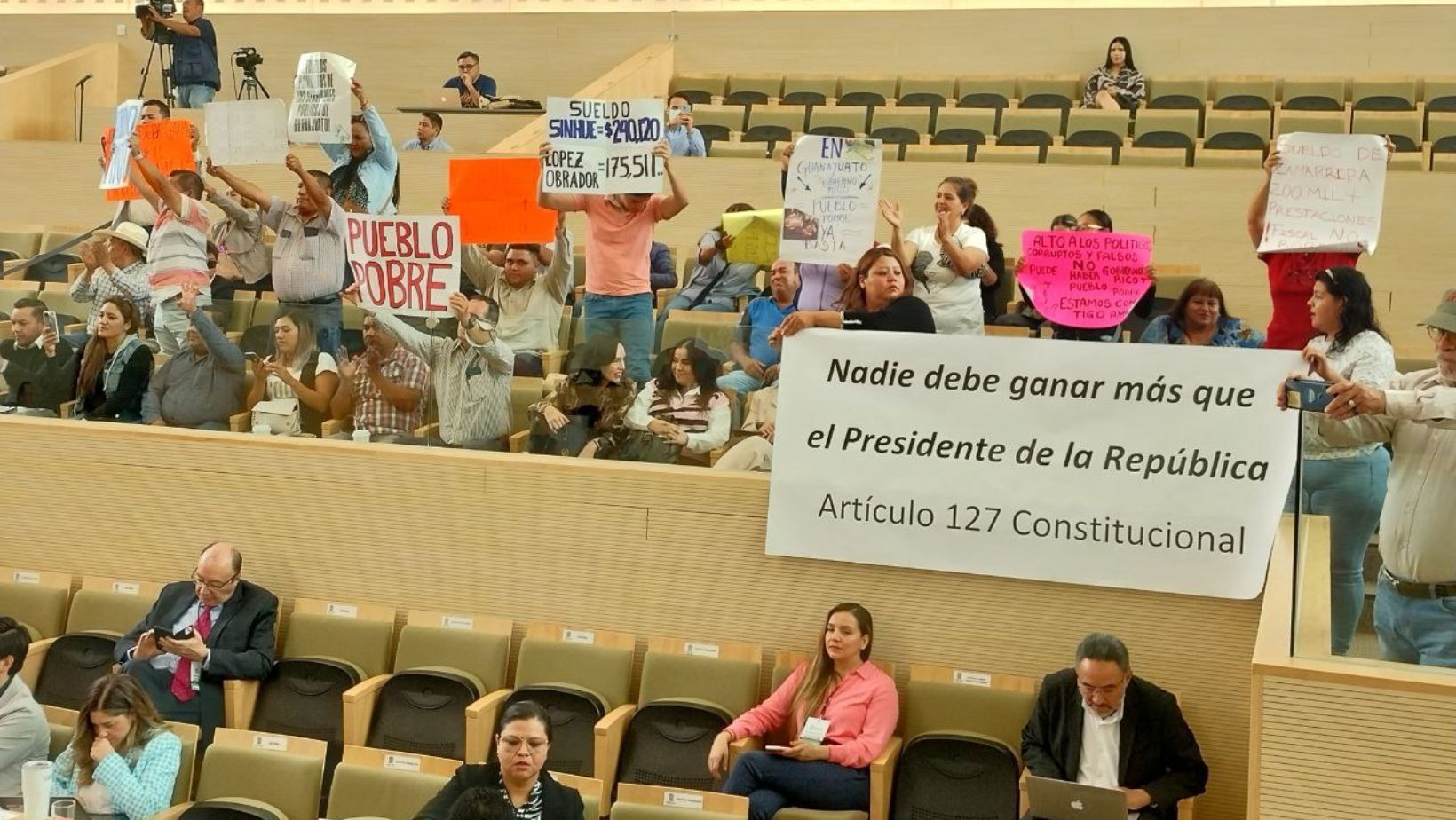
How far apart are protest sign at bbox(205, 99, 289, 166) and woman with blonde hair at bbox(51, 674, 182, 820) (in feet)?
11.4

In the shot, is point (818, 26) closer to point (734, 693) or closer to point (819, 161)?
point (819, 161)

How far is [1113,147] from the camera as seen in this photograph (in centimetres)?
1123

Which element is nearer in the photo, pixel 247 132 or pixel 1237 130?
pixel 247 132

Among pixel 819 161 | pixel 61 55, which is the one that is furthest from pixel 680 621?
pixel 61 55

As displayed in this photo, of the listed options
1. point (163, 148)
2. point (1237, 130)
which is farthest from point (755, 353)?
point (1237, 130)

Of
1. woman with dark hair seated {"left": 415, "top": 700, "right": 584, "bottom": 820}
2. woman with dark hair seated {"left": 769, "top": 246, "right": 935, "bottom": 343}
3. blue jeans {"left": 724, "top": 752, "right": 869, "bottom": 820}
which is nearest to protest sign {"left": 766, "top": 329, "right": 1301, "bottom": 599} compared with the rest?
woman with dark hair seated {"left": 769, "top": 246, "right": 935, "bottom": 343}

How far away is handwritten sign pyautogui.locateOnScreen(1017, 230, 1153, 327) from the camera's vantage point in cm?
627

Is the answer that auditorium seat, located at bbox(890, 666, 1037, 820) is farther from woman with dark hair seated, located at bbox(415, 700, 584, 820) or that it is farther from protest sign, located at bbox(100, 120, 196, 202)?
protest sign, located at bbox(100, 120, 196, 202)

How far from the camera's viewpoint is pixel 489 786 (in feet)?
16.2

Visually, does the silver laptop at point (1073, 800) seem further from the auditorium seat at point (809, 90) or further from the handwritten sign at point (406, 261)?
the auditorium seat at point (809, 90)

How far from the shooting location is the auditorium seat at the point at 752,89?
520 inches

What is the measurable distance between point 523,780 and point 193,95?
385 inches

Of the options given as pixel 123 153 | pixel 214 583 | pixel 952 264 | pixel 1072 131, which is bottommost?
pixel 214 583

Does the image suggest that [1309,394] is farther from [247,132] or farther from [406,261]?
[247,132]
